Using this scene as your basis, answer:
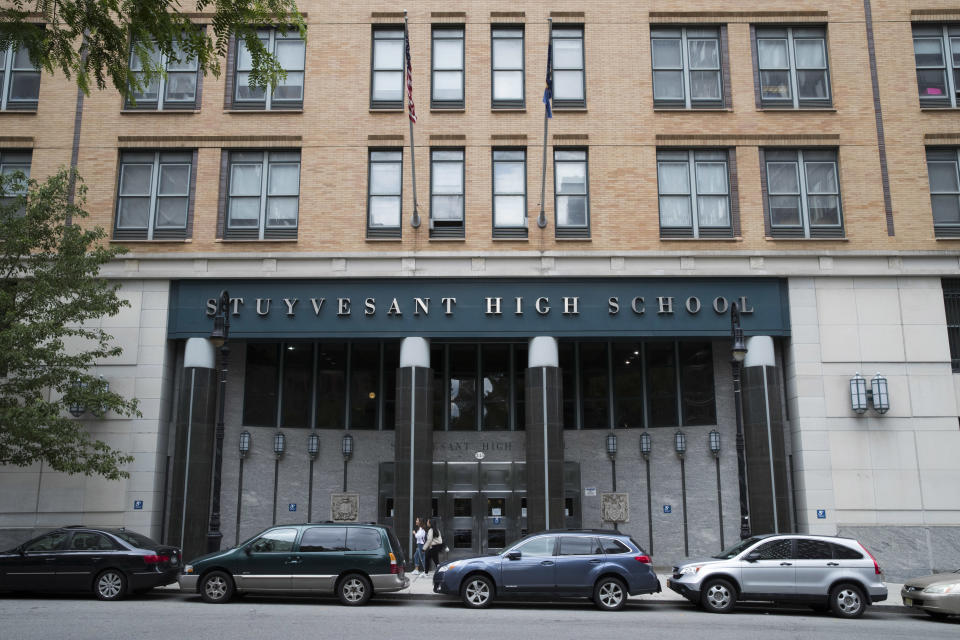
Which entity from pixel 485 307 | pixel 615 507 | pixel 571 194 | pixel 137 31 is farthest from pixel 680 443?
pixel 137 31

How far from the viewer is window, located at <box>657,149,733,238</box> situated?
75.8 feet

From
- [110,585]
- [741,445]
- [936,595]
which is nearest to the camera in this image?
[936,595]

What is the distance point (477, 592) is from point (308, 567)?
340 cm

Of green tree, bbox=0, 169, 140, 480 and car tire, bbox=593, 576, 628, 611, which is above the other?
green tree, bbox=0, 169, 140, 480

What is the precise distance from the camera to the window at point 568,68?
2381 centimetres

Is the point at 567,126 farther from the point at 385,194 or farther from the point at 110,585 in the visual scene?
the point at 110,585

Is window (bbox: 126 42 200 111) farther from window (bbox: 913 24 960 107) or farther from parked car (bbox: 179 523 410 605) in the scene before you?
window (bbox: 913 24 960 107)

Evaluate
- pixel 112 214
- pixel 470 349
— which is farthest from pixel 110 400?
pixel 470 349

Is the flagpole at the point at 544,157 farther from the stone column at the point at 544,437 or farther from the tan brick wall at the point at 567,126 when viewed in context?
the stone column at the point at 544,437

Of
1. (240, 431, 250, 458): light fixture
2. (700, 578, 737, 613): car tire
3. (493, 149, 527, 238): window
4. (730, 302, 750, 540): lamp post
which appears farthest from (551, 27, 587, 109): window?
(700, 578, 737, 613): car tire

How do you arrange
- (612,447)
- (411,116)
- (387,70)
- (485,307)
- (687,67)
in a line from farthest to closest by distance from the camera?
(612,447)
(387,70)
(687,67)
(485,307)
(411,116)

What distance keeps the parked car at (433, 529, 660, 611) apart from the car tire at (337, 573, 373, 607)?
137cm

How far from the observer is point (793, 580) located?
15367 mm

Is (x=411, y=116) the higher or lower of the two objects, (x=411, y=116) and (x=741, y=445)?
the higher
